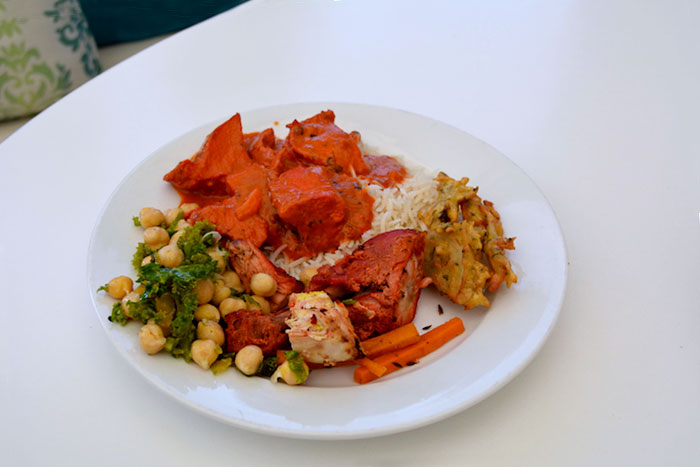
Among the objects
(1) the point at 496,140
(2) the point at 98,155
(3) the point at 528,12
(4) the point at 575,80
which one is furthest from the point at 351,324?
(3) the point at 528,12

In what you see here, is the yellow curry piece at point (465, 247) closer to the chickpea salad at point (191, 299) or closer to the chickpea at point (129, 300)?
the chickpea salad at point (191, 299)

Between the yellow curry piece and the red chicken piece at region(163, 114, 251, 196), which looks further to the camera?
the red chicken piece at region(163, 114, 251, 196)

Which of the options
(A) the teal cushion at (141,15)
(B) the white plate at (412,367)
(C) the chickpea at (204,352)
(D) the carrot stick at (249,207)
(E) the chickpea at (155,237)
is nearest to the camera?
(B) the white plate at (412,367)

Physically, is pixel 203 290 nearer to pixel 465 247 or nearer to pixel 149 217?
pixel 149 217

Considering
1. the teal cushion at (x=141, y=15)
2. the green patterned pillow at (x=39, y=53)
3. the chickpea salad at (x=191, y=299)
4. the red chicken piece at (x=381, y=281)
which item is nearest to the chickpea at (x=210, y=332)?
→ the chickpea salad at (x=191, y=299)

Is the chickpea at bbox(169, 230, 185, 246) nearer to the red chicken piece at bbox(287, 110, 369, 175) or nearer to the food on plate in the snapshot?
the food on plate

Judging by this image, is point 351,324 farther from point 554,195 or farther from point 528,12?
point 528,12

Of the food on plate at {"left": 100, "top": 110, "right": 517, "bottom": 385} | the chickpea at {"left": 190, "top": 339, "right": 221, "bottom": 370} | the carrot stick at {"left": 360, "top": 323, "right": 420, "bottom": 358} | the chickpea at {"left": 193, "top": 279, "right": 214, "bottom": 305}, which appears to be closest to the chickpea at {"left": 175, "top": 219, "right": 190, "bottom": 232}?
the food on plate at {"left": 100, "top": 110, "right": 517, "bottom": 385}
